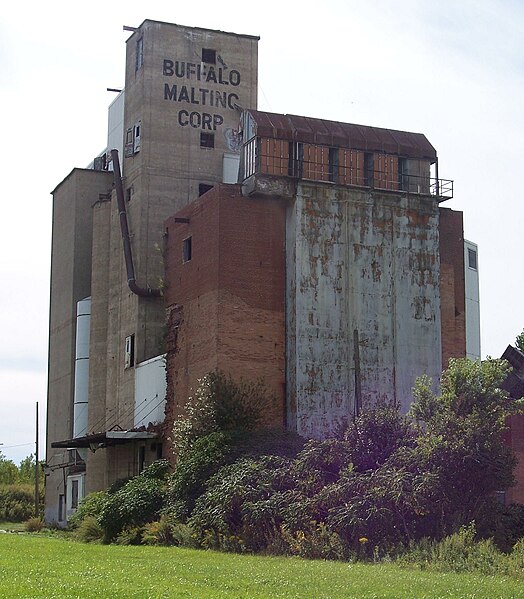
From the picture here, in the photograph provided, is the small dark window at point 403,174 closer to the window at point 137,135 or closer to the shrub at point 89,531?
the window at point 137,135

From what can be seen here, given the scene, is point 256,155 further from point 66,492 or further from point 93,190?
point 66,492

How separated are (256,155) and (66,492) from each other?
876 inches

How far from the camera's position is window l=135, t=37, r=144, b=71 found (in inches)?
1993

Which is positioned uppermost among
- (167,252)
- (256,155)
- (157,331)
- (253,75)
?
(253,75)

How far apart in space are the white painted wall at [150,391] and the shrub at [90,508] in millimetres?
4025

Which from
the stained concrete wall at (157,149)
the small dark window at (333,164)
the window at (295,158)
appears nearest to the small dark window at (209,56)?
the stained concrete wall at (157,149)

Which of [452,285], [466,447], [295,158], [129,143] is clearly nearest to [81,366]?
[129,143]

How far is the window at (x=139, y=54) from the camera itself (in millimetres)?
50625

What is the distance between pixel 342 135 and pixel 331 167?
5.03 feet

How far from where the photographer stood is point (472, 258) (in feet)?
175

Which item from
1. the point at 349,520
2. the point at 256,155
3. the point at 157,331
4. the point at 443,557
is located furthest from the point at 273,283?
the point at 443,557

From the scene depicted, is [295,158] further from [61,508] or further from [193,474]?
[61,508]

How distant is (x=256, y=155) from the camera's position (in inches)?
1658

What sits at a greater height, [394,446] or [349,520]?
[394,446]
